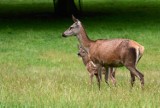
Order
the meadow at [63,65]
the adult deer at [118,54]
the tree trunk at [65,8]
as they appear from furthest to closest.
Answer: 1. the tree trunk at [65,8]
2. the adult deer at [118,54]
3. the meadow at [63,65]

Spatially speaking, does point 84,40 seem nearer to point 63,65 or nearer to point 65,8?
point 63,65

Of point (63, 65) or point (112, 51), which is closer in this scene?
point (112, 51)

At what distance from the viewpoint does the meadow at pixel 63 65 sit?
30.7 feet

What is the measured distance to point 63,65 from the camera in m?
→ 17.8

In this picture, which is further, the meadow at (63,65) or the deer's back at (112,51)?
the deer's back at (112,51)

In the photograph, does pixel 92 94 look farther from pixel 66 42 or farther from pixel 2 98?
pixel 66 42

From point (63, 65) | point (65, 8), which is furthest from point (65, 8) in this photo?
point (63, 65)

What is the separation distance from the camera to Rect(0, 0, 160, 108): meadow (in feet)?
30.7

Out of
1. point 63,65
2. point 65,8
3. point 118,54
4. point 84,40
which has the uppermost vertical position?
point 118,54

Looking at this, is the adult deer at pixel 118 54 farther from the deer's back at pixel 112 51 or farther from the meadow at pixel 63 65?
the meadow at pixel 63 65

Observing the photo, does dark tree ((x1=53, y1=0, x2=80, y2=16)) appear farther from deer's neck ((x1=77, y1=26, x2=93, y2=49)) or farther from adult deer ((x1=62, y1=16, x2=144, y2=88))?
adult deer ((x1=62, y1=16, x2=144, y2=88))

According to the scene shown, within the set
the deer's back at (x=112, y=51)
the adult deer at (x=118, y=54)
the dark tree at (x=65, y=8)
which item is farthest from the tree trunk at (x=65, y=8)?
the deer's back at (x=112, y=51)

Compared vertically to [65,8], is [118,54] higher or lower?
higher

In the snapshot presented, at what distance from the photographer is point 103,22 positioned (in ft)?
93.4
